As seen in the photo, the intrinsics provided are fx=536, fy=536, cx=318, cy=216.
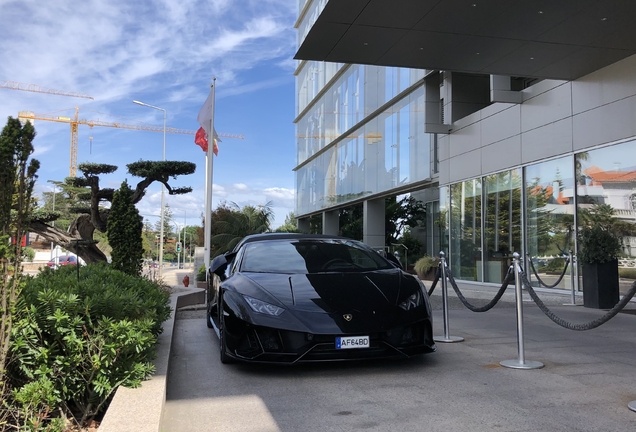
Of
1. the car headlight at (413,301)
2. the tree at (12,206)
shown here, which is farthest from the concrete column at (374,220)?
the tree at (12,206)

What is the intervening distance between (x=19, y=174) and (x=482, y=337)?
563 cm

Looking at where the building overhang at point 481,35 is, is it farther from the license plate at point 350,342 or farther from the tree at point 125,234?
the license plate at point 350,342

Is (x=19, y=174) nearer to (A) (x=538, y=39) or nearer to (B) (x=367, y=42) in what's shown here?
(B) (x=367, y=42)

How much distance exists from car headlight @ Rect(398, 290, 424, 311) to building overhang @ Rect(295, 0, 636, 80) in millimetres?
5930

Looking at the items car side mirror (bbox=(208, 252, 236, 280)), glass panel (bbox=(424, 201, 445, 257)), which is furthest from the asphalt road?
glass panel (bbox=(424, 201, 445, 257))

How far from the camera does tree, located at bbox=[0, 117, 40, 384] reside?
10.8 ft

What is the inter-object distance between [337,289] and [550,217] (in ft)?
33.5

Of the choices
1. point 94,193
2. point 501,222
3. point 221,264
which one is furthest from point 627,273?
point 94,193

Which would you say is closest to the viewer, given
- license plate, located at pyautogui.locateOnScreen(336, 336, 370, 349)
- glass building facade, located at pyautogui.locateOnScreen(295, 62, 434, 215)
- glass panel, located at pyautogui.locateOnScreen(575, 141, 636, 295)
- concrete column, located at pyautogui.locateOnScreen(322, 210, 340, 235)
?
license plate, located at pyautogui.locateOnScreen(336, 336, 370, 349)

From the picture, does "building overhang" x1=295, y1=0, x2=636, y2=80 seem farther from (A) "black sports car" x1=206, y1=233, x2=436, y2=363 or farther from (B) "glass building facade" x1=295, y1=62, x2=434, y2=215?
(B) "glass building facade" x1=295, y1=62, x2=434, y2=215

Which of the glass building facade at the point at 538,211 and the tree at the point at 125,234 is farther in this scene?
the tree at the point at 125,234

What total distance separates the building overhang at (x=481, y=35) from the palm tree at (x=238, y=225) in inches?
753

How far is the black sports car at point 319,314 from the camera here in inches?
180

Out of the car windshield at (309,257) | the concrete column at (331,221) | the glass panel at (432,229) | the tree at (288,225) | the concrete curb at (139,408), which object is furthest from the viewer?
the tree at (288,225)
